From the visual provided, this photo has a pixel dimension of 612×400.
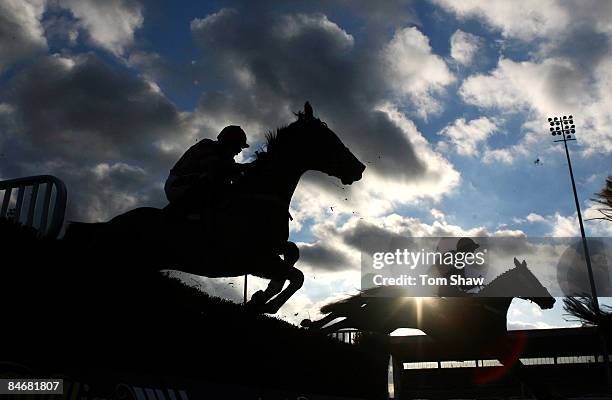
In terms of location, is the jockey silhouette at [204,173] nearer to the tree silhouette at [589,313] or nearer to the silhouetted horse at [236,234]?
the silhouetted horse at [236,234]

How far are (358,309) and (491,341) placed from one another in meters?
2.59

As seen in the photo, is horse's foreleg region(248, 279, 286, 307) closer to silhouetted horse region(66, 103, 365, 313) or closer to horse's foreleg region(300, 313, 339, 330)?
silhouetted horse region(66, 103, 365, 313)

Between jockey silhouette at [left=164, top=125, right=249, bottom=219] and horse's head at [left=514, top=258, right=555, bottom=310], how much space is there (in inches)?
283

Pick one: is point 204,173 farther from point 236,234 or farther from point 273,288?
point 273,288

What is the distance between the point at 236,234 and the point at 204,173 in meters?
0.70

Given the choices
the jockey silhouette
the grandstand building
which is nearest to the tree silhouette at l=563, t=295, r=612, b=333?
the jockey silhouette

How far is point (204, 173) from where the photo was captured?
16.5ft

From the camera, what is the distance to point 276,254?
5.23 m

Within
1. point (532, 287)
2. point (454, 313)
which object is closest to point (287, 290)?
point (454, 313)

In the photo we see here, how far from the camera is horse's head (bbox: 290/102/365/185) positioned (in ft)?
17.9

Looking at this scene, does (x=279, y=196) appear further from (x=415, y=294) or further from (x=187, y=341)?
(x=415, y=294)

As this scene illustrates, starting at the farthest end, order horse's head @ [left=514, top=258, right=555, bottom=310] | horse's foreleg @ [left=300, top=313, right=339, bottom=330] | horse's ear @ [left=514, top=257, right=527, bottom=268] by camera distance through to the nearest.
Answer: horse's ear @ [left=514, top=257, right=527, bottom=268]
horse's head @ [left=514, top=258, right=555, bottom=310]
horse's foreleg @ [left=300, top=313, right=339, bottom=330]

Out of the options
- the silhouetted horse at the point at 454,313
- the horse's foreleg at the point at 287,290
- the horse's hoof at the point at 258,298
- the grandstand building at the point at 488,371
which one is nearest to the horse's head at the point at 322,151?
the horse's foreleg at the point at 287,290

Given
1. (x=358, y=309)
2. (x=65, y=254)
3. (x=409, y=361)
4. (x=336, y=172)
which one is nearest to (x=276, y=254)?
(x=336, y=172)
